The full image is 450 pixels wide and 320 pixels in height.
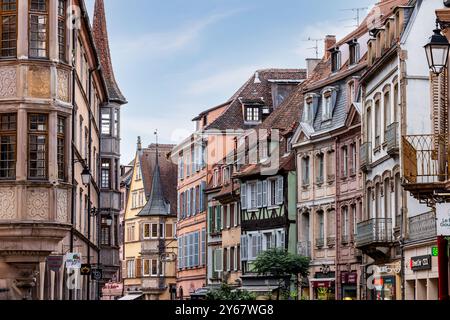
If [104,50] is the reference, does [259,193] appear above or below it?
below

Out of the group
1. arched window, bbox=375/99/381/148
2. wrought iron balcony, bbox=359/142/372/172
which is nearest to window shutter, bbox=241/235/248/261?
wrought iron balcony, bbox=359/142/372/172

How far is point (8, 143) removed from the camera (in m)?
30.5

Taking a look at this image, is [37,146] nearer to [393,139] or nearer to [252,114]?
[393,139]

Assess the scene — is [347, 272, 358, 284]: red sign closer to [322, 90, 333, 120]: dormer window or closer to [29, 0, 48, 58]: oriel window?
[322, 90, 333, 120]: dormer window

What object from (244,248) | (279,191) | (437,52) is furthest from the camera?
(244,248)

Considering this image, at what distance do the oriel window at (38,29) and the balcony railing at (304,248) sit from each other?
1367 inches

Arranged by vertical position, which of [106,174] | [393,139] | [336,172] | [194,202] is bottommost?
[393,139]

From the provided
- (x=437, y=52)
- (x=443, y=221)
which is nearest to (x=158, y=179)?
(x=437, y=52)

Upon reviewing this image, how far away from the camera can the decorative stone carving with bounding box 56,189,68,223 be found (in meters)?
30.5

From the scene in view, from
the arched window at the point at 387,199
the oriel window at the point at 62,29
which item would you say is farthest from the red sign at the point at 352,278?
the oriel window at the point at 62,29

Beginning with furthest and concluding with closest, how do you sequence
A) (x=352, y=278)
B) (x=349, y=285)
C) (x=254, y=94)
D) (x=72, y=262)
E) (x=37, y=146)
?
1. (x=254, y=94)
2. (x=349, y=285)
3. (x=352, y=278)
4. (x=72, y=262)
5. (x=37, y=146)

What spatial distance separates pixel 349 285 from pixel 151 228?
63512 millimetres

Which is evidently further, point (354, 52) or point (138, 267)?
point (138, 267)
